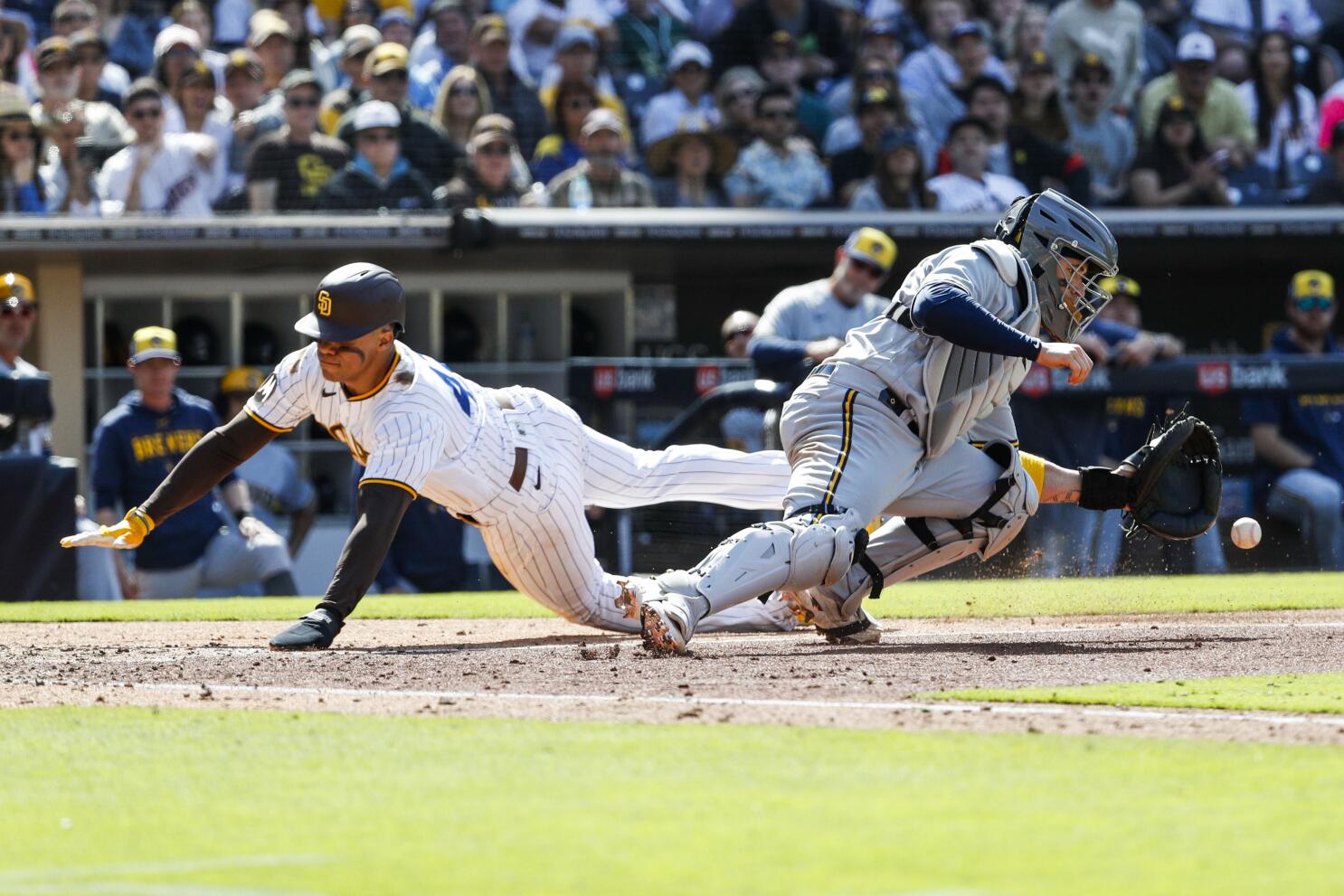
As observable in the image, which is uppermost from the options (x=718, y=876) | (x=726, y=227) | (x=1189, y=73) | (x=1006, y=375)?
(x=1189, y=73)

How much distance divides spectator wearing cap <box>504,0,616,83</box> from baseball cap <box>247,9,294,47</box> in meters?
1.65

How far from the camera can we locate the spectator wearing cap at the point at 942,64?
13.1m

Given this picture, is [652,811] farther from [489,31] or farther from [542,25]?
[542,25]

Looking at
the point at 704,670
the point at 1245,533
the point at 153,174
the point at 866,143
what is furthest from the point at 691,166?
the point at 704,670

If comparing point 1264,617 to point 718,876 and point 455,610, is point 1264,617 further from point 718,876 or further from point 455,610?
point 718,876

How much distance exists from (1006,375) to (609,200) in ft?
20.9

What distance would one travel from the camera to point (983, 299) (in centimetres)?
584

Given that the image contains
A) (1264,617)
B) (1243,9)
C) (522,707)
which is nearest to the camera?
(522,707)

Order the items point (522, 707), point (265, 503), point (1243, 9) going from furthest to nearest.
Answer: point (1243, 9) < point (265, 503) < point (522, 707)

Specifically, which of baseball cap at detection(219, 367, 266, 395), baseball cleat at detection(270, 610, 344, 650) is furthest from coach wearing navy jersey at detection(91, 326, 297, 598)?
baseball cleat at detection(270, 610, 344, 650)

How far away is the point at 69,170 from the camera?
459 inches

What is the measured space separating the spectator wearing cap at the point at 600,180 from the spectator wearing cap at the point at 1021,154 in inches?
98.1

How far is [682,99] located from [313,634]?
809 cm

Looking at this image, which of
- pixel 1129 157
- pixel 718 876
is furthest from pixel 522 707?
pixel 1129 157
